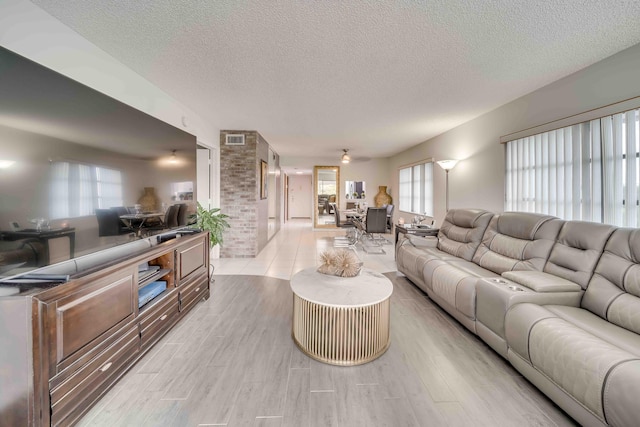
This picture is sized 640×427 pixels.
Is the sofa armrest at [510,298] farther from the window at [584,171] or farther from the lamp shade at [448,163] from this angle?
the lamp shade at [448,163]

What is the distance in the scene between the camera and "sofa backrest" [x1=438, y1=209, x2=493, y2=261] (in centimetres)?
322

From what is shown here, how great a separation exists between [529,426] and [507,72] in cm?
297

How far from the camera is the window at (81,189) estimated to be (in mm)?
1479

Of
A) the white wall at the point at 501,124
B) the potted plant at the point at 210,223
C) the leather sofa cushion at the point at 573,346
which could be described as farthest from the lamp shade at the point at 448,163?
the potted plant at the point at 210,223

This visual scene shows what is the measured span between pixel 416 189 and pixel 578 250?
194 inches

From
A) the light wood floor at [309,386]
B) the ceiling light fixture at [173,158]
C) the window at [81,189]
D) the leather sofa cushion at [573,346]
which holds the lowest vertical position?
the light wood floor at [309,386]

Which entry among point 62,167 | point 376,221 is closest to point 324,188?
point 376,221

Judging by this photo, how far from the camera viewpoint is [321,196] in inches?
385

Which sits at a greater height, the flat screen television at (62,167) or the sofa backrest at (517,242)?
the flat screen television at (62,167)

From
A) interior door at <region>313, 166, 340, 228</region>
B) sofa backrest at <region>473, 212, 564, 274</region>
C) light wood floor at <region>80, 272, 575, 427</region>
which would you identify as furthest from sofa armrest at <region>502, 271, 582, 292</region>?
interior door at <region>313, 166, 340, 228</region>

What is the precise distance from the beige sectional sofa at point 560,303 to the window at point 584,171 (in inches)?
20.1

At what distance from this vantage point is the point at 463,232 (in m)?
3.45

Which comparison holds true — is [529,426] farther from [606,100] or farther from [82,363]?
[606,100]

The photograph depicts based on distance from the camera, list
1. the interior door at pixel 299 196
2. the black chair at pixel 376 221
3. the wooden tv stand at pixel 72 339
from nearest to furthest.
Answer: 1. the wooden tv stand at pixel 72 339
2. the black chair at pixel 376 221
3. the interior door at pixel 299 196
